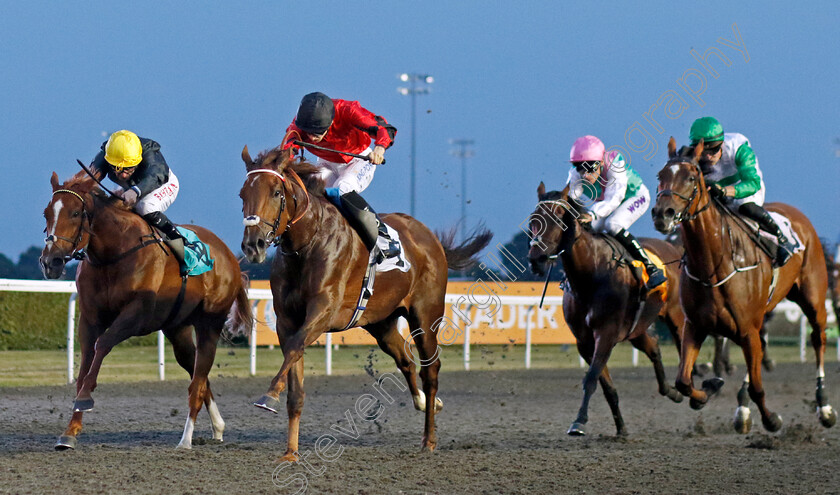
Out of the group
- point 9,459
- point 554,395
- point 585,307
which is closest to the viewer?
point 9,459

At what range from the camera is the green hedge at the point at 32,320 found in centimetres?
1288

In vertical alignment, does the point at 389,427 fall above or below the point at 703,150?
below

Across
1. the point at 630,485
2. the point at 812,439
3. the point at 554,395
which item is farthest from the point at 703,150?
the point at 554,395

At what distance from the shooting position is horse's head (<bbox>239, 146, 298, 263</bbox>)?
472cm

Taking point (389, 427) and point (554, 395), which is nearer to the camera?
point (389, 427)

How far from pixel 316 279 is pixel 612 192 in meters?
2.56

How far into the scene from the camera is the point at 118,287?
579 cm

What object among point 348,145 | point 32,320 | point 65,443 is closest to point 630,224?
point 348,145

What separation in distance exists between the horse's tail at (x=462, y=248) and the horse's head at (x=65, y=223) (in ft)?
8.19

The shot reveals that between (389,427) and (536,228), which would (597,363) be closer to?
(536,228)

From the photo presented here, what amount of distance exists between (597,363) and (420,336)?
47.1 inches

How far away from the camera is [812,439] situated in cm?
656

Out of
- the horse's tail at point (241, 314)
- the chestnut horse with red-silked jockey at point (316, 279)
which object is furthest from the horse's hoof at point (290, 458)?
the horse's tail at point (241, 314)

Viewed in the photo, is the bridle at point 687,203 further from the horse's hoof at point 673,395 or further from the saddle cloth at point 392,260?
→ the horse's hoof at point 673,395
